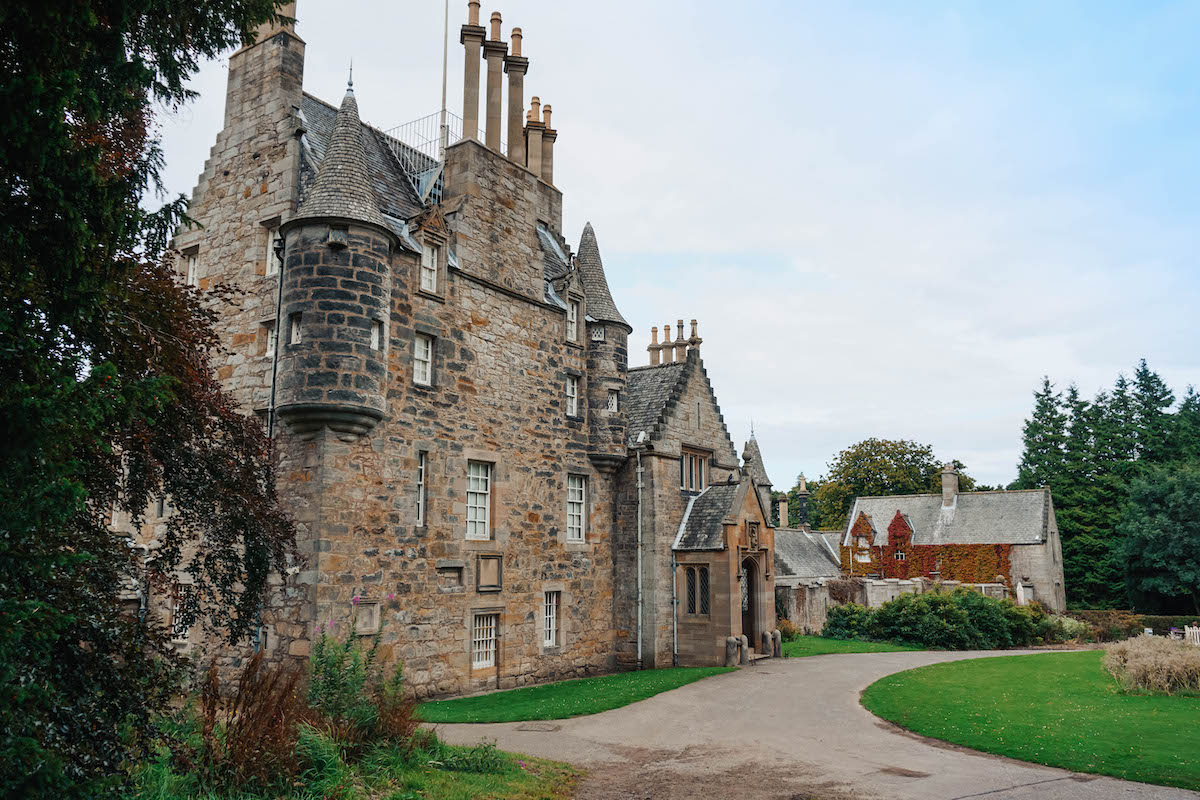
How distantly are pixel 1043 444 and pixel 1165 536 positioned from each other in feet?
67.1

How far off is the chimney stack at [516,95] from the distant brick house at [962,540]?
122 feet

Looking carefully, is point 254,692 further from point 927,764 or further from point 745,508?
point 745,508

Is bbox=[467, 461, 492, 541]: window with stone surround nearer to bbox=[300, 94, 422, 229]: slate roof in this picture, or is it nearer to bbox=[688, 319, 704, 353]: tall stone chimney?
bbox=[300, 94, 422, 229]: slate roof

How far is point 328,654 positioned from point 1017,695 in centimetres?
1653

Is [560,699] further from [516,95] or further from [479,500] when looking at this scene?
[516,95]

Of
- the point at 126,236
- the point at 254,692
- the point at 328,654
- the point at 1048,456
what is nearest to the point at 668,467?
the point at 328,654

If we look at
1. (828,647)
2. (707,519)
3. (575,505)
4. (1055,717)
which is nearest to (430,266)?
(575,505)

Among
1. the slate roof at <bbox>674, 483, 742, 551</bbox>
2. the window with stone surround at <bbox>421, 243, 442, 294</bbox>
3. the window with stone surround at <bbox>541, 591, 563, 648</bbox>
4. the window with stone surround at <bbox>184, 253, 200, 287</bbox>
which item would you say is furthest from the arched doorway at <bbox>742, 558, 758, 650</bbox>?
the window with stone surround at <bbox>184, 253, 200, 287</bbox>

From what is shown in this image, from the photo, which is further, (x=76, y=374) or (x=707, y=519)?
(x=707, y=519)

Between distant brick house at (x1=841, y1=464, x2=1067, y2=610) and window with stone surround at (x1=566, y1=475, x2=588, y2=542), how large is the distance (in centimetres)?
3166

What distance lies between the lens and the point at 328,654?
1230 cm

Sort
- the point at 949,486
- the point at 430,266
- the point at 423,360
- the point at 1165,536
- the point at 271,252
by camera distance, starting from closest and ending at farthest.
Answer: the point at 271,252 → the point at 423,360 → the point at 430,266 → the point at 1165,536 → the point at 949,486

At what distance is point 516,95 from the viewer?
2511 centimetres

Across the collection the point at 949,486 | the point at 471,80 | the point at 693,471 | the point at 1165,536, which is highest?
the point at 471,80
